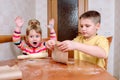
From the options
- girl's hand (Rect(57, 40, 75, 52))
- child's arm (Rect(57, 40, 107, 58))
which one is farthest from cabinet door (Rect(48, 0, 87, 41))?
girl's hand (Rect(57, 40, 75, 52))

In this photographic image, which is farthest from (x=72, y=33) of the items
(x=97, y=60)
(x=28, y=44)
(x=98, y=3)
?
(x=97, y=60)

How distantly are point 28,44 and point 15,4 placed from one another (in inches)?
22.9

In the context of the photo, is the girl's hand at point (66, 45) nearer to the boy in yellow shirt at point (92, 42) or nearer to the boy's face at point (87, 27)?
the boy in yellow shirt at point (92, 42)

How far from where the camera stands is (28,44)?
5.71 feet

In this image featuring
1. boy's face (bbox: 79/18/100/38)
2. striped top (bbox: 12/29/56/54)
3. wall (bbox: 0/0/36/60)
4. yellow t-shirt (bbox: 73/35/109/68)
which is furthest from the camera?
wall (bbox: 0/0/36/60)

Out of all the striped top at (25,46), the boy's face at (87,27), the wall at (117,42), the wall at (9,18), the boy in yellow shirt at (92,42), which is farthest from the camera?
the wall at (117,42)

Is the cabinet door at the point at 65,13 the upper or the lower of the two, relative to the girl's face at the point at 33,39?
upper

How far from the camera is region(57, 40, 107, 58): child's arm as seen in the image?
3.31 feet

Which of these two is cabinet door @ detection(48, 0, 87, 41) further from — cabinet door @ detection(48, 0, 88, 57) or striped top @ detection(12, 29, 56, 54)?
striped top @ detection(12, 29, 56, 54)

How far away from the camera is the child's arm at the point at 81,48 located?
101 cm

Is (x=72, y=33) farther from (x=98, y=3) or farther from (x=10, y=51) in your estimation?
(x=10, y=51)

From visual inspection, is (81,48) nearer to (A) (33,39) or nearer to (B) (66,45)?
(B) (66,45)

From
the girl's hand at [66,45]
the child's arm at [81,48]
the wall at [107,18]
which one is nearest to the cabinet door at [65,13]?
the wall at [107,18]

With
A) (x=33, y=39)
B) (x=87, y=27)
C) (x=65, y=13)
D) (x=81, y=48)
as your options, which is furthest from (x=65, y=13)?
(x=81, y=48)
